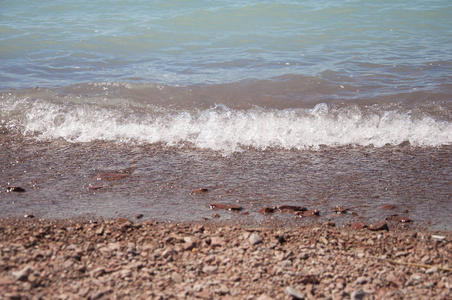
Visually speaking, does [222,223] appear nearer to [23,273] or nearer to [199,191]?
[199,191]

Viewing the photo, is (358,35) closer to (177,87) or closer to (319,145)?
(177,87)

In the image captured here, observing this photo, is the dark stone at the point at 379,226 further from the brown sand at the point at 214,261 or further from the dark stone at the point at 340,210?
the dark stone at the point at 340,210

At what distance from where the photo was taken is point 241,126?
19.1 ft

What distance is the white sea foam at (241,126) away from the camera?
5.45m

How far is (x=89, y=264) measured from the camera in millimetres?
2986

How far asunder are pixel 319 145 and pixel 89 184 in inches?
114

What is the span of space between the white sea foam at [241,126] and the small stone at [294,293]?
105 inches

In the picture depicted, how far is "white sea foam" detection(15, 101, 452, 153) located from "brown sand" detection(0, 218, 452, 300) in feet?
6.66

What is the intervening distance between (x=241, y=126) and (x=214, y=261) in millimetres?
3017

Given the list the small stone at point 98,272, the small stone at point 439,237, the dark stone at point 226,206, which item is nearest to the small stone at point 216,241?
the dark stone at point 226,206

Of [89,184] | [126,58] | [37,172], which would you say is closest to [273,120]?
[89,184]

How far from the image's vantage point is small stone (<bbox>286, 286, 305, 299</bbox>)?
270 cm

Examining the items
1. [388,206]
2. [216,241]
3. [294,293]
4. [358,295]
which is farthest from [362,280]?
[388,206]

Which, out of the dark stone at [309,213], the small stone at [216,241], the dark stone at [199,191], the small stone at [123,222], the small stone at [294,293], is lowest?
the small stone at [294,293]
